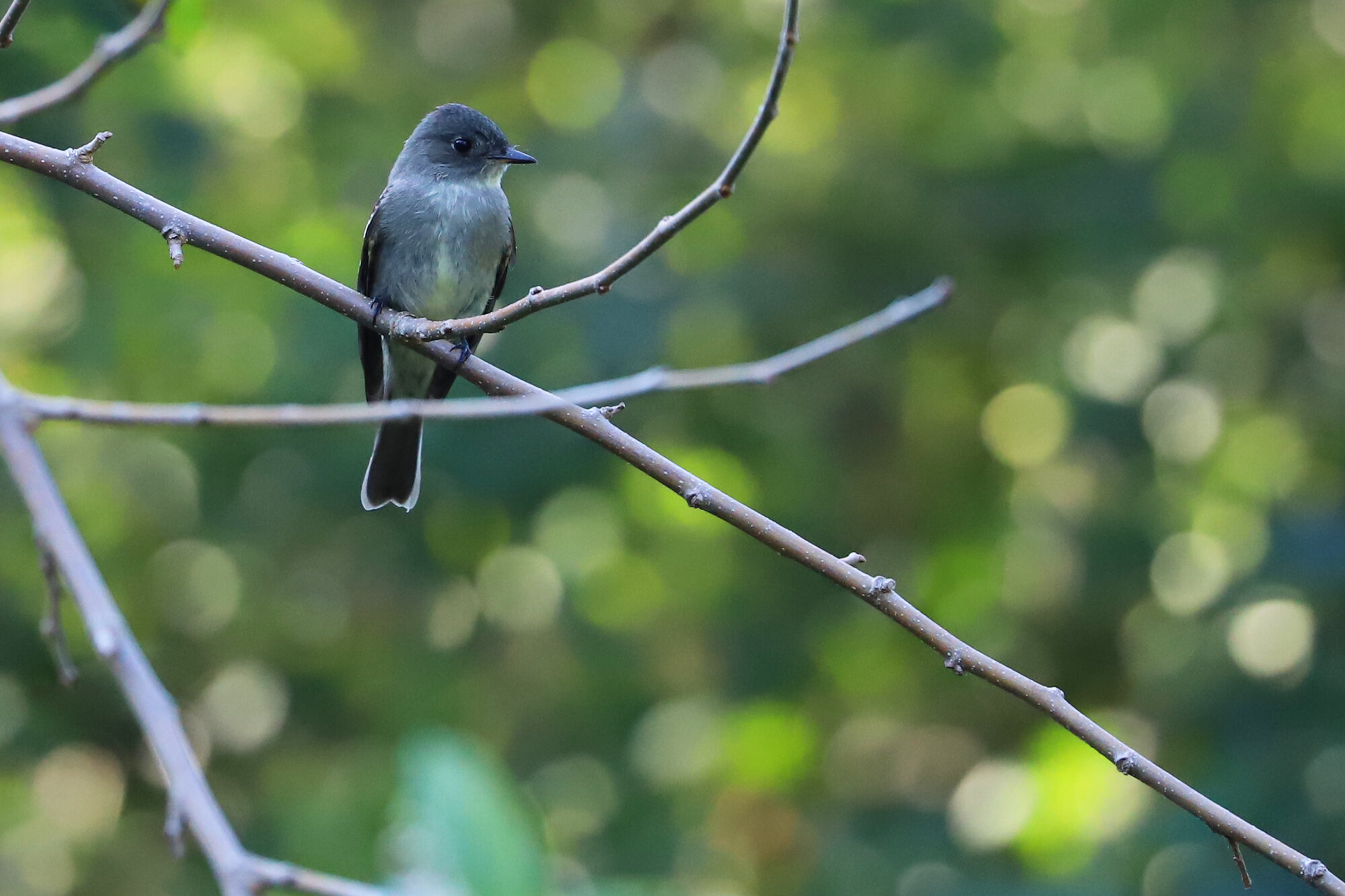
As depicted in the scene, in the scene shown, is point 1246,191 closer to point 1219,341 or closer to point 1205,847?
point 1219,341

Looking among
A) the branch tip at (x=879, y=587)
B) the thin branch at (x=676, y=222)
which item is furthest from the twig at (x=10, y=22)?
the branch tip at (x=879, y=587)

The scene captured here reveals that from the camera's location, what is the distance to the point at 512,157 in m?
5.16

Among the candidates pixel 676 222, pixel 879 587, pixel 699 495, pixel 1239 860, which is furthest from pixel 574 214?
pixel 1239 860

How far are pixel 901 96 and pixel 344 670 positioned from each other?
13.7 feet

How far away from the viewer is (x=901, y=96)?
7414 millimetres

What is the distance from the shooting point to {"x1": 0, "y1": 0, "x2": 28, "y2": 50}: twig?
224 centimetres

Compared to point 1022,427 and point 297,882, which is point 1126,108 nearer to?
point 1022,427

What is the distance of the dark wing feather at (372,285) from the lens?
5.02 meters

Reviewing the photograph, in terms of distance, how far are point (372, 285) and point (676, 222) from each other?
3.32 metres

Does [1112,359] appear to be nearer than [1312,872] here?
No

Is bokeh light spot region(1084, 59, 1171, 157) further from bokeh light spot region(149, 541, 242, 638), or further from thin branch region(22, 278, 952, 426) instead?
thin branch region(22, 278, 952, 426)

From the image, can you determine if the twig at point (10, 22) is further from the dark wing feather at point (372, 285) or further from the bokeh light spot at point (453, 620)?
the bokeh light spot at point (453, 620)

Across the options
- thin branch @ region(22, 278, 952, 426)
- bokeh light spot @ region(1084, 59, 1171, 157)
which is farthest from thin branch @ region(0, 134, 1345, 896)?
bokeh light spot @ region(1084, 59, 1171, 157)

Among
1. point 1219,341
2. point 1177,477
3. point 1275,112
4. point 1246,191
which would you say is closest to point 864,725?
point 1177,477
